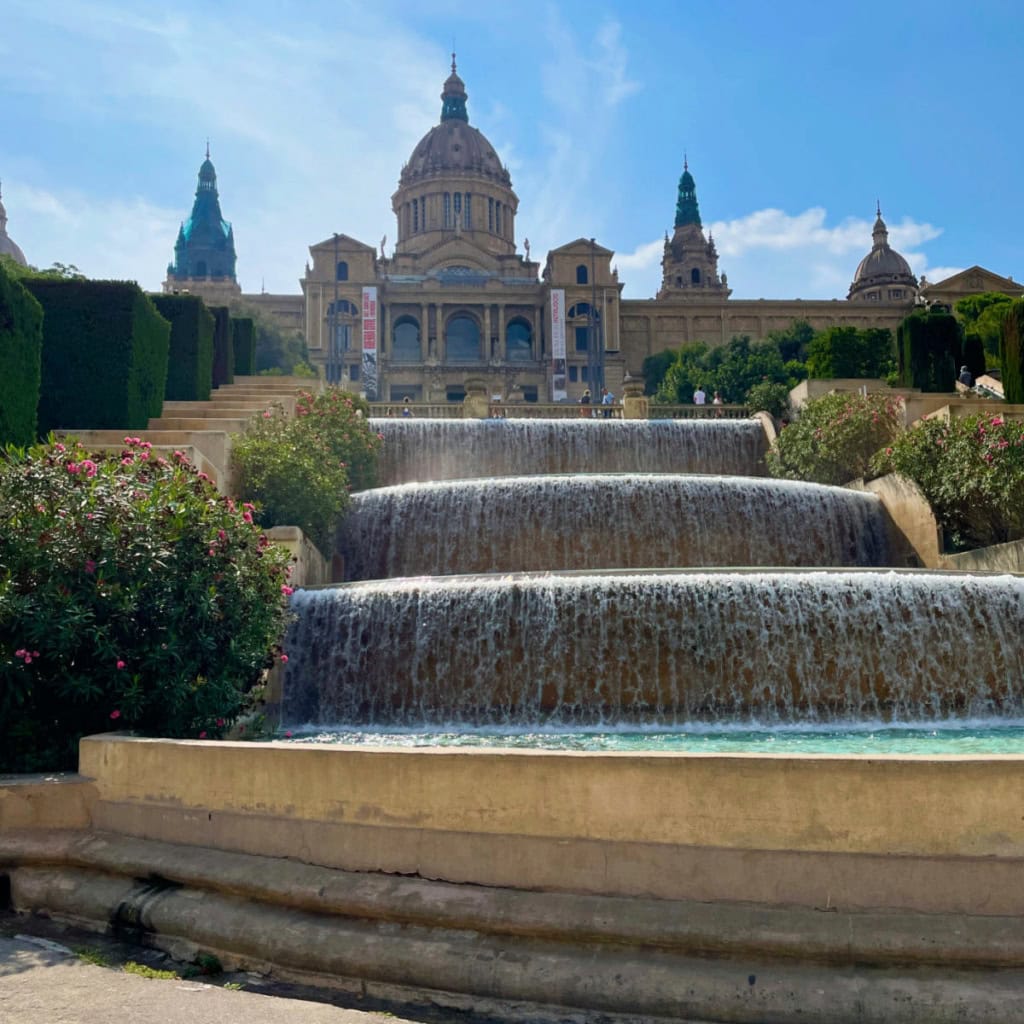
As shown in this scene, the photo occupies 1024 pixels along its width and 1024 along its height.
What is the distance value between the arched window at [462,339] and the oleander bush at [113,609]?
7102 cm

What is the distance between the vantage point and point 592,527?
16.5m

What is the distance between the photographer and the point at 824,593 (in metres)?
11.0

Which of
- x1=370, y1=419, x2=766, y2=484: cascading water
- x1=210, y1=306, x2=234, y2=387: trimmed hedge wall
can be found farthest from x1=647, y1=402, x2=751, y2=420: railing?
x1=210, y1=306, x2=234, y2=387: trimmed hedge wall

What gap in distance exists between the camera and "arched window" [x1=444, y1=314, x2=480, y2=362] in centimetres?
7831

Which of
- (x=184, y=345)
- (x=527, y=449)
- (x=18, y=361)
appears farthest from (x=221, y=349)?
(x=18, y=361)

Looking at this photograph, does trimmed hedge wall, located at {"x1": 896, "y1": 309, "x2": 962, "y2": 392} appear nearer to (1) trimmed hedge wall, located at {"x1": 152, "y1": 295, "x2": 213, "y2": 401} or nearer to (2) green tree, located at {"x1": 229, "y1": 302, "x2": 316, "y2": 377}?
(1) trimmed hedge wall, located at {"x1": 152, "y1": 295, "x2": 213, "y2": 401}

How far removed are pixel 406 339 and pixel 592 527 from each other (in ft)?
211

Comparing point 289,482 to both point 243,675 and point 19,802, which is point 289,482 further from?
point 19,802

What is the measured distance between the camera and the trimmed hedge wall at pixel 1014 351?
24.9 meters

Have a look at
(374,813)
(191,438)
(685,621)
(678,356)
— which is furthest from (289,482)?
(678,356)

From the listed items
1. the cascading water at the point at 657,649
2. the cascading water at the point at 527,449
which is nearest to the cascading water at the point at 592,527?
the cascading water at the point at 657,649

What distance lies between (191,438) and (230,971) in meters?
12.4

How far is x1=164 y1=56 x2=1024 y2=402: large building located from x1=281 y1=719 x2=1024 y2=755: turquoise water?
54302 mm

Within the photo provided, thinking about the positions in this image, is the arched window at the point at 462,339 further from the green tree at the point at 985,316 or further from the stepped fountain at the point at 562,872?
the stepped fountain at the point at 562,872
